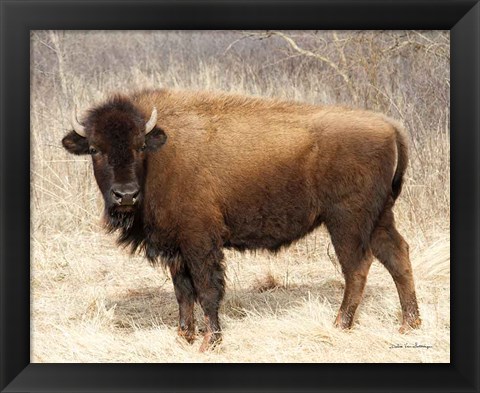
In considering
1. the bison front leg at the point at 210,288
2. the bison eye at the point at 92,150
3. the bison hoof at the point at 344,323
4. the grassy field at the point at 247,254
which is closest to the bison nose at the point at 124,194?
the bison eye at the point at 92,150

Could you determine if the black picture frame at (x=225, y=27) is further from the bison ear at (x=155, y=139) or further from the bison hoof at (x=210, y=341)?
the bison ear at (x=155, y=139)

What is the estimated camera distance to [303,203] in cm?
786

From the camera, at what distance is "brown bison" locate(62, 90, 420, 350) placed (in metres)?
7.53

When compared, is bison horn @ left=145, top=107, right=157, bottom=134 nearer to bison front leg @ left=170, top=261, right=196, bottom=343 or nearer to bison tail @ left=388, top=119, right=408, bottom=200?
bison front leg @ left=170, top=261, right=196, bottom=343

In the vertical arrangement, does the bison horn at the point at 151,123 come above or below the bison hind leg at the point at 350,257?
above

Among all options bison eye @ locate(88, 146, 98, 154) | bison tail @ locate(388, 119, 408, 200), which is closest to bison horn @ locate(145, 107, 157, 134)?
bison eye @ locate(88, 146, 98, 154)

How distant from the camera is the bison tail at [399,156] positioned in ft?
26.7

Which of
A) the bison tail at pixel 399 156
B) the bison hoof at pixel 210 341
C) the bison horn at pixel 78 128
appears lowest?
the bison hoof at pixel 210 341

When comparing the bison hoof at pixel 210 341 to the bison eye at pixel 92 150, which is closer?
the bison eye at pixel 92 150

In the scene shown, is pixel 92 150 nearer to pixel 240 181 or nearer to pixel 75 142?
pixel 75 142

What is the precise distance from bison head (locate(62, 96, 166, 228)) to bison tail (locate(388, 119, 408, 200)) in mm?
2442

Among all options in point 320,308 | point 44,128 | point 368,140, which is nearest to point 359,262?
point 320,308

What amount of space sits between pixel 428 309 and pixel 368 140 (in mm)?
1965
